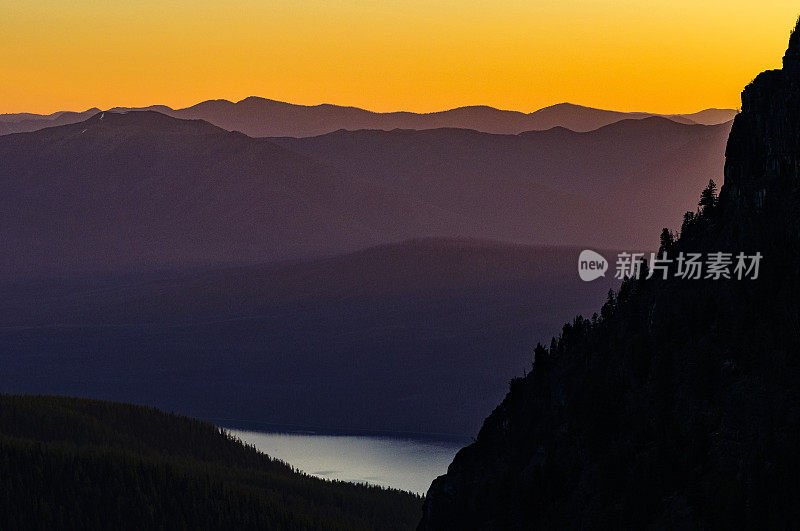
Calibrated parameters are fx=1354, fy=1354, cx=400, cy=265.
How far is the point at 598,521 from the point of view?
177ft

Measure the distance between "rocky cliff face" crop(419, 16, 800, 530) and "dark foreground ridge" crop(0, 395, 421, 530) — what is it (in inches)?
2974

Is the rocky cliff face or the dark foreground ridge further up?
the rocky cliff face

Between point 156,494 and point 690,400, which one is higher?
point 690,400

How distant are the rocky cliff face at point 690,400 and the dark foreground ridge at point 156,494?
7555cm

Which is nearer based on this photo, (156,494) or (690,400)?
(690,400)

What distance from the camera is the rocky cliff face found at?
49156 millimetres

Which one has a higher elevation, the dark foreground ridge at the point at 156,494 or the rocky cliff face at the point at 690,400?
the rocky cliff face at the point at 690,400

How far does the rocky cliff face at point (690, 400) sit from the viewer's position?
1935 inches

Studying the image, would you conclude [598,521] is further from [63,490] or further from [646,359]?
[63,490]

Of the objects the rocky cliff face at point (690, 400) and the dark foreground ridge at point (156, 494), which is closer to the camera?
the rocky cliff face at point (690, 400)

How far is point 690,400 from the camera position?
54.2 meters

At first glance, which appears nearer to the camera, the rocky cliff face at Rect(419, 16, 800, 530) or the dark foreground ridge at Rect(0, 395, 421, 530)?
the rocky cliff face at Rect(419, 16, 800, 530)

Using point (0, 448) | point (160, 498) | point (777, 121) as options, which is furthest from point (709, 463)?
point (0, 448)

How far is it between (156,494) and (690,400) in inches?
4111
